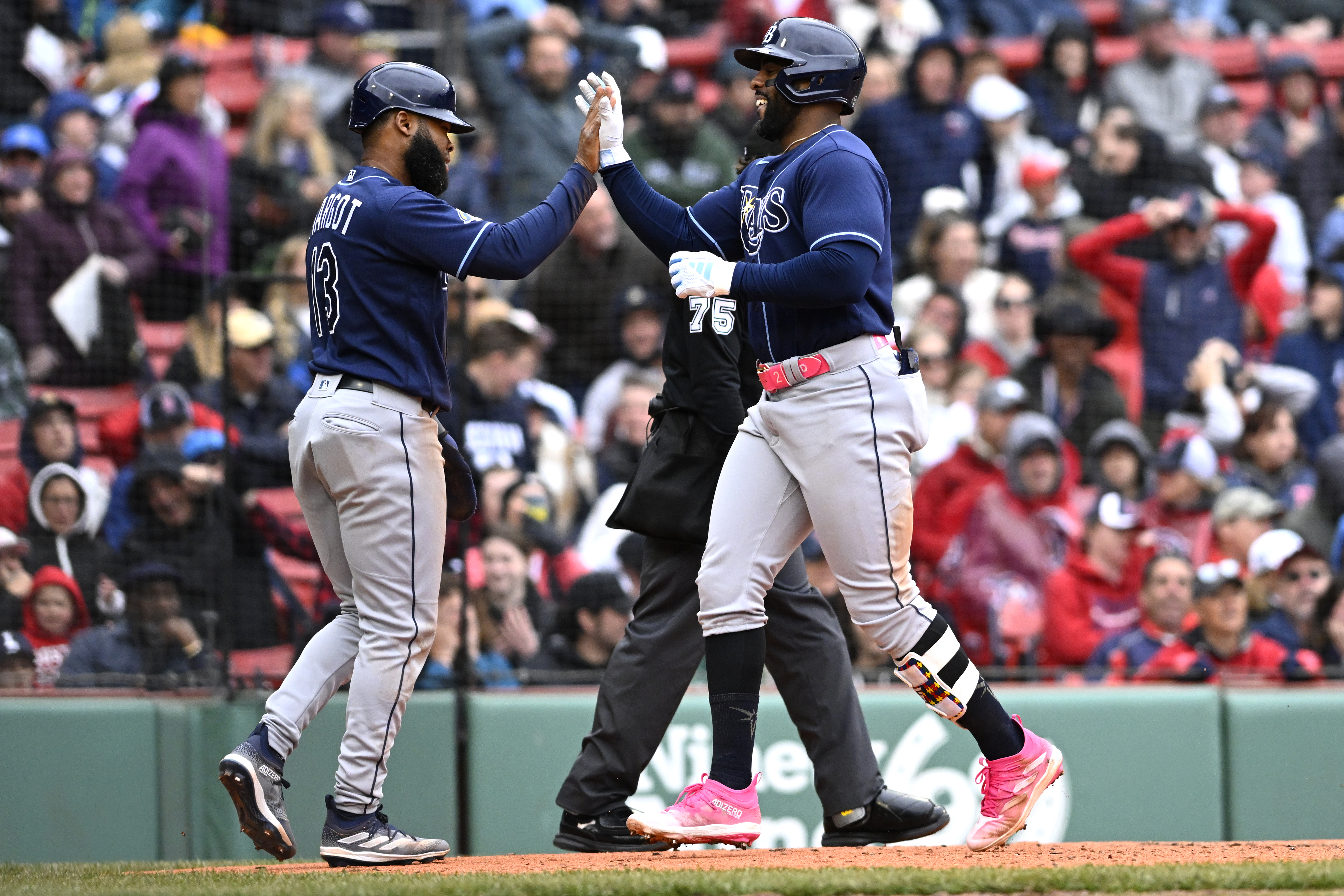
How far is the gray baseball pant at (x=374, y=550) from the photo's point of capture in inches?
143

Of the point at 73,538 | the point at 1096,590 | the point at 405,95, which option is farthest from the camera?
the point at 1096,590

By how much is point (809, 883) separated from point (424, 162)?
75.7 inches

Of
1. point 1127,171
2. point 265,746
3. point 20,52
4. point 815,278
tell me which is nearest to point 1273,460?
point 1127,171

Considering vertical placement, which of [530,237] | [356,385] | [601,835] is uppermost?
[530,237]

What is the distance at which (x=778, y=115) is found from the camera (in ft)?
12.2

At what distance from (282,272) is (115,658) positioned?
2.24 m

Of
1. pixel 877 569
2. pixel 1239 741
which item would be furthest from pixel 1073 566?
pixel 877 569

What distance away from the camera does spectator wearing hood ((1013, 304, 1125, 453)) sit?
7492 millimetres

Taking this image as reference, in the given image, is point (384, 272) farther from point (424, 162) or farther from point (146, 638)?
point (146, 638)

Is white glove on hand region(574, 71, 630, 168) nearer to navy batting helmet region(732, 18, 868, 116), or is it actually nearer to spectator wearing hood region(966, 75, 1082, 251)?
navy batting helmet region(732, 18, 868, 116)

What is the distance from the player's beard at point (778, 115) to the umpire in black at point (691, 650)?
1.77 feet

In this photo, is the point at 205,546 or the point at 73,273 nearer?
the point at 205,546

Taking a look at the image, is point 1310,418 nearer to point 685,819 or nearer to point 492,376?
point 492,376

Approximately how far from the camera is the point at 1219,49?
382 inches
